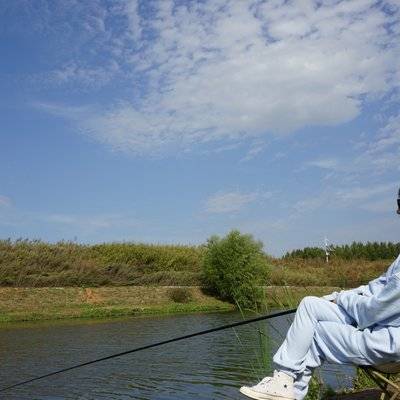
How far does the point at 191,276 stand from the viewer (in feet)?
81.9

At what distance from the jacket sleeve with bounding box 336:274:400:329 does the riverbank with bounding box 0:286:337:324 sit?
12.9 metres

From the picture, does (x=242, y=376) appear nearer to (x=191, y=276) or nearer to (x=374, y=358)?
(x=374, y=358)

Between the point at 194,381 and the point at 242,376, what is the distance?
71 centimetres

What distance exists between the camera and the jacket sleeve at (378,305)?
3656 millimetres

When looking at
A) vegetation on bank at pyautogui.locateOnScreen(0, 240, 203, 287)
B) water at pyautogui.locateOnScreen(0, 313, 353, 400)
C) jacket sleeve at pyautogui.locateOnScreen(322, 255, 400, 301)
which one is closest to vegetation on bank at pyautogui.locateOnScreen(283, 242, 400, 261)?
vegetation on bank at pyautogui.locateOnScreen(0, 240, 203, 287)

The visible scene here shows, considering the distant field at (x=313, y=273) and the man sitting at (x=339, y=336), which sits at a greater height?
the distant field at (x=313, y=273)

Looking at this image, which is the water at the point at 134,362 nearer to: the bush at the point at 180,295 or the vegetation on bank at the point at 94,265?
the vegetation on bank at the point at 94,265

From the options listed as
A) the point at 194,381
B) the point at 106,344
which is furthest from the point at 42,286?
the point at 194,381

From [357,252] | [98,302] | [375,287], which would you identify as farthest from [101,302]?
[357,252]

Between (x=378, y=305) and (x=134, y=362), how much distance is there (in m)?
6.81

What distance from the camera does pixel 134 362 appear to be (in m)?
9.80

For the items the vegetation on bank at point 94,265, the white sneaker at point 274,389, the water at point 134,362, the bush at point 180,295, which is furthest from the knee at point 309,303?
the bush at point 180,295

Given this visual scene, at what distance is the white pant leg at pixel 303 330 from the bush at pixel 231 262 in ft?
60.6

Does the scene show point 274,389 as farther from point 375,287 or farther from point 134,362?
point 134,362
